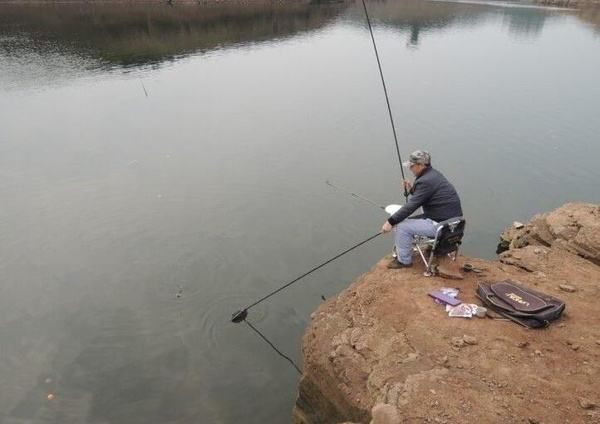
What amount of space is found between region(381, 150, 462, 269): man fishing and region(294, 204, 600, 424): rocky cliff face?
88 centimetres

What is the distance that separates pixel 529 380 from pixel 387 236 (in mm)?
7844

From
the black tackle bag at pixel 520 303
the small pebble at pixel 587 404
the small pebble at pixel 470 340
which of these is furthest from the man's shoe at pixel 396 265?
the small pebble at pixel 587 404

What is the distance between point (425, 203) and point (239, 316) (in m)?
4.76

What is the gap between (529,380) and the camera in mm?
5875

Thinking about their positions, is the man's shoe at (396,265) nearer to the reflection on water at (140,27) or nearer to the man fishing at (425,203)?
the man fishing at (425,203)

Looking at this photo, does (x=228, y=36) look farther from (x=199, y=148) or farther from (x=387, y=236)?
(x=387, y=236)

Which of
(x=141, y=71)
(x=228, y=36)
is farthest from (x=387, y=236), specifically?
(x=228, y=36)

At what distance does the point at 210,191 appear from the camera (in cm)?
1599

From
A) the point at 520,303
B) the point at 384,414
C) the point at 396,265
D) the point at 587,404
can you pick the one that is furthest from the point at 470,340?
the point at 396,265

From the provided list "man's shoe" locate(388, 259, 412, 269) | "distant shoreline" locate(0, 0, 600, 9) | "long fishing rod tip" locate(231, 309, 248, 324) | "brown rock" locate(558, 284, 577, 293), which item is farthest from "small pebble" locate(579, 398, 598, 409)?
"distant shoreline" locate(0, 0, 600, 9)

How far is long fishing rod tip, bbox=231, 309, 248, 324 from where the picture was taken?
991 cm

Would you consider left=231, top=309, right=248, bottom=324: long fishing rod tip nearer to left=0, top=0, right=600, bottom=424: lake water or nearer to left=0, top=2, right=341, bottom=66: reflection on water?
left=0, top=0, right=600, bottom=424: lake water

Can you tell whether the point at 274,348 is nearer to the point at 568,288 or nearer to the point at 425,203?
the point at 425,203

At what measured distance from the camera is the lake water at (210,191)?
909 cm
